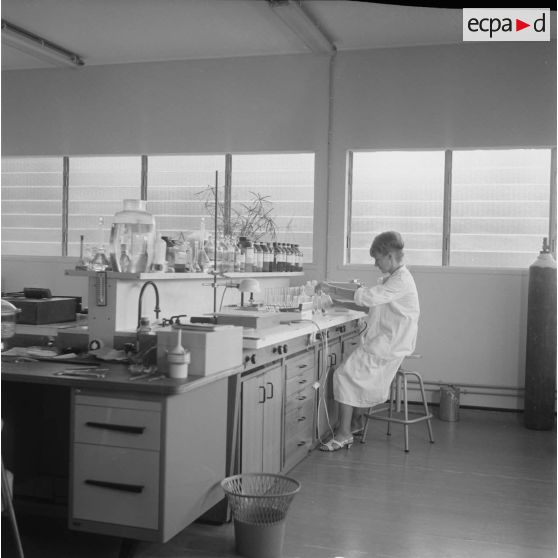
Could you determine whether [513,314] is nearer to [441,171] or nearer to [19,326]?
[441,171]

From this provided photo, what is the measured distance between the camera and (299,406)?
13.3 feet

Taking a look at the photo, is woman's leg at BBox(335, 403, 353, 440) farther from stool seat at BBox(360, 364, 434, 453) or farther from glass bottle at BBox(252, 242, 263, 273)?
glass bottle at BBox(252, 242, 263, 273)

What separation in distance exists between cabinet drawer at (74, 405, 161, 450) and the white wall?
12.5 ft

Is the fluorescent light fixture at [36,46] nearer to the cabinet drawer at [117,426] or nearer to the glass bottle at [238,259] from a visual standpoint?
the glass bottle at [238,259]

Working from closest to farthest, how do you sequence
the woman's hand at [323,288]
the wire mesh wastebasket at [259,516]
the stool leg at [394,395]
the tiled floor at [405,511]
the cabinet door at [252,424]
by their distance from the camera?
1. the wire mesh wastebasket at [259,516]
2. the tiled floor at [405,511]
3. the cabinet door at [252,424]
4. the woman's hand at [323,288]
5. the stool leg at [394,395]

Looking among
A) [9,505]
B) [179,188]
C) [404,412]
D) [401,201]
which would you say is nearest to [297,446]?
[404,412]

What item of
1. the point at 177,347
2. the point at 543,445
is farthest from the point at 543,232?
the point at 177,347

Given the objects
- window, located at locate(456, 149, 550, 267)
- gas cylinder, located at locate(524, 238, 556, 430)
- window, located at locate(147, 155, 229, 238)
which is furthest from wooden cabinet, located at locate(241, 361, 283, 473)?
window, located at locate(147, 155, 229, 238)

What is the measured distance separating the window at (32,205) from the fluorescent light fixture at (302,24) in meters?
2.88

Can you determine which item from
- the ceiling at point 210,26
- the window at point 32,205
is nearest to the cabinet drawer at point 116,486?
the ceiling at point 210,26

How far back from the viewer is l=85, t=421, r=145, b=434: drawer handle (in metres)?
2.52

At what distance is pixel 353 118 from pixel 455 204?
1158mm

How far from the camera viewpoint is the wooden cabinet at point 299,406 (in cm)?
384

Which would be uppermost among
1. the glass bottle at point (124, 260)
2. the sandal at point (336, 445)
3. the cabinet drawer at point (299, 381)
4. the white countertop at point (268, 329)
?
the glass bottle at point (124, 260)
